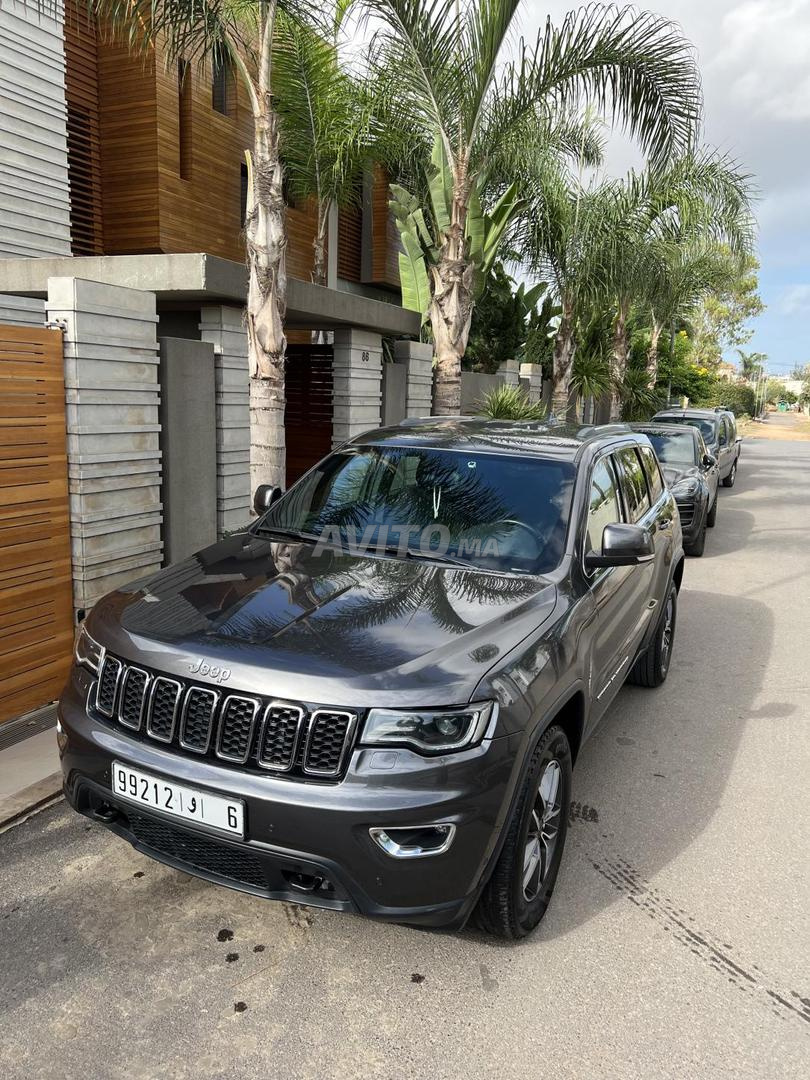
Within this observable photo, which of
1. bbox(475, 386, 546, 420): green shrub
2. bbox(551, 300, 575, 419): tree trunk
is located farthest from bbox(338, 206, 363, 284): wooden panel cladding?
bbox(475, 386, 546, 420): green shrub

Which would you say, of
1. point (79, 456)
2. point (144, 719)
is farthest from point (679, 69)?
point (144, 719)

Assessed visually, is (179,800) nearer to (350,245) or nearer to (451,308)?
(451,308)

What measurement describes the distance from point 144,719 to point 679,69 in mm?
8590

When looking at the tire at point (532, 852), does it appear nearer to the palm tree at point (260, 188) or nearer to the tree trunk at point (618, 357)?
the palm tree at point (260, 188)

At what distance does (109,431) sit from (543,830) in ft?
12.4

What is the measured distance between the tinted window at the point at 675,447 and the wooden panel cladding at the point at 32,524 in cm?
917

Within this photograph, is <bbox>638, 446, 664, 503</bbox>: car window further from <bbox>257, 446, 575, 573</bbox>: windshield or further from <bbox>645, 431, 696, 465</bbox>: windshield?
<bbox>645, 431, 696, 465</bbox>: windshield

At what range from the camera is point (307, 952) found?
2889 millimetres

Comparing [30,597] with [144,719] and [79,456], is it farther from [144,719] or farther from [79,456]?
[144,719]

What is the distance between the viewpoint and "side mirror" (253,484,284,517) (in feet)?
14.8

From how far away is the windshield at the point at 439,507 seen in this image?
3602mm

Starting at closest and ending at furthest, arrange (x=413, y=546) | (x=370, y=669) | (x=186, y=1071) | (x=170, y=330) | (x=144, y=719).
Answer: (x=186, y=1071) < (x=370, y=669) < (x=144, y=719) < (x=413, y=546) < (x=170, y=330)

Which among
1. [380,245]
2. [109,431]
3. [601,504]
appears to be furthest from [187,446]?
[380,245]

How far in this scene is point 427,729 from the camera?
249cm
